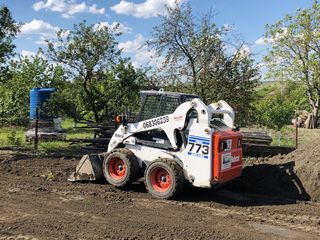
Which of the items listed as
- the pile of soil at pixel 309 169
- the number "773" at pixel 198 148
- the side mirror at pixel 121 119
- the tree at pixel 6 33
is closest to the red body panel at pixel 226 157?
the number "773" at pixel 198 148

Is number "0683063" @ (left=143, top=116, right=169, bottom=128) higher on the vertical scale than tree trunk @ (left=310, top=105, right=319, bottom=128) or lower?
lower

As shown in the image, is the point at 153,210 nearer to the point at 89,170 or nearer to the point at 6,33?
the point at 89,170

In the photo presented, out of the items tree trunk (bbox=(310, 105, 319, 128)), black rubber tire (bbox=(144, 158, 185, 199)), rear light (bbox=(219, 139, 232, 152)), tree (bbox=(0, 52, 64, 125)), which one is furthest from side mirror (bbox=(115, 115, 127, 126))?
tree trunk (bbox=(310, 105, 319, 128))

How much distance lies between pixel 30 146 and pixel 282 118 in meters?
15.5

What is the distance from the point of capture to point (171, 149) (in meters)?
8.59

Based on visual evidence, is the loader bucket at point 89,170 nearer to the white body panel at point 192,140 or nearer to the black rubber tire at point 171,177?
the white body panel at point 192,140

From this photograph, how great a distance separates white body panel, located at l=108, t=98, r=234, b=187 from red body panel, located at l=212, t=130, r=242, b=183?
3.8 inches

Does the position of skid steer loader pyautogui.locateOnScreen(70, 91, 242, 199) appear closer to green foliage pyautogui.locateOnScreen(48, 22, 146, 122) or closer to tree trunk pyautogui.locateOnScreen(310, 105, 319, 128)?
green foliage pyautogui.locateOnScreen(48, 22, 146, 122)

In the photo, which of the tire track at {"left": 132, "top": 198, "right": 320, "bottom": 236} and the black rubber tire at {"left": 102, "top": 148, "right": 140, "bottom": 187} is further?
the black rubber tire at {"left": 102, "top": 148, "right": 140, "bottom": 187}

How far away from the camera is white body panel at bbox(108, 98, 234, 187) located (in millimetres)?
7980

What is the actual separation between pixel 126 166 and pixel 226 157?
2.18m

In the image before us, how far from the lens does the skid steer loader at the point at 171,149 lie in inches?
316

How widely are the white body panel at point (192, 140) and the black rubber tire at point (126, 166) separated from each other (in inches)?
8.7

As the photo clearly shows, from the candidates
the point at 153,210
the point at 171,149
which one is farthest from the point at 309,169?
the point at 153,210
